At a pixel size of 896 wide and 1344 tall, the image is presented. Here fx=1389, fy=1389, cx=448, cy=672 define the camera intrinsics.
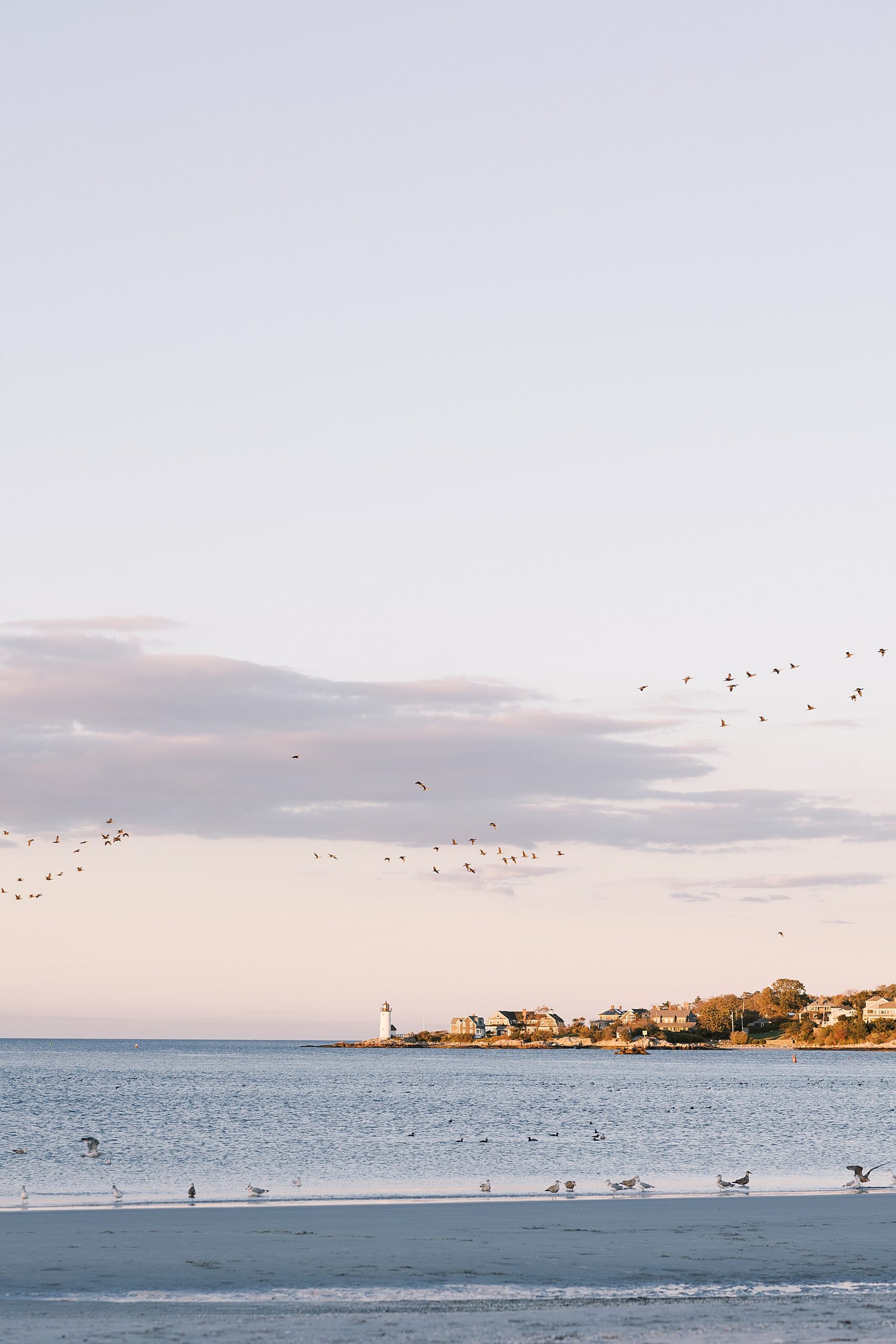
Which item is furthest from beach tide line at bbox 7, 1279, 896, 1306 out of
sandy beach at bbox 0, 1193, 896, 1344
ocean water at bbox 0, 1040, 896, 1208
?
ocean water at bbox 0, 1040, 896, 1208

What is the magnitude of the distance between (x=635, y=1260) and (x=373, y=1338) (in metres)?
9.04

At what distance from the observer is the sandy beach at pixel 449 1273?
806 inches

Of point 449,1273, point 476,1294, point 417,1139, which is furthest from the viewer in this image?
point 417,1139

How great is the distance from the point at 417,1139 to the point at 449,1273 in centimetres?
4699

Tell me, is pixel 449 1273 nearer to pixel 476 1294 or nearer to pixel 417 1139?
pixel 476 1294

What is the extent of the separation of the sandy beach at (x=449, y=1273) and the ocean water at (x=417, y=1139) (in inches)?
296

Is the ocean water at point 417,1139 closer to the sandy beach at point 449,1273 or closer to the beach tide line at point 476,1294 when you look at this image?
the sandy beach at point 449,1273

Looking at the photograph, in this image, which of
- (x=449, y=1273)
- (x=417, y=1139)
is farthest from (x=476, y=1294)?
(x=417, y=1139)

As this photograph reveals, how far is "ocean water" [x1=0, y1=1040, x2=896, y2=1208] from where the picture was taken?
155 feet

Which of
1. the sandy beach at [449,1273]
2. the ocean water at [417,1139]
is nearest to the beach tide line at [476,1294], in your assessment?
the sandy beach at [449,1273]

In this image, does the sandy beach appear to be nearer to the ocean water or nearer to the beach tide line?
the beach tide line

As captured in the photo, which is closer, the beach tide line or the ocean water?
the beach tide line

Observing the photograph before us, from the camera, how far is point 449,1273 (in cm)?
2548

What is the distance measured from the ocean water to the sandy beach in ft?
24.7
